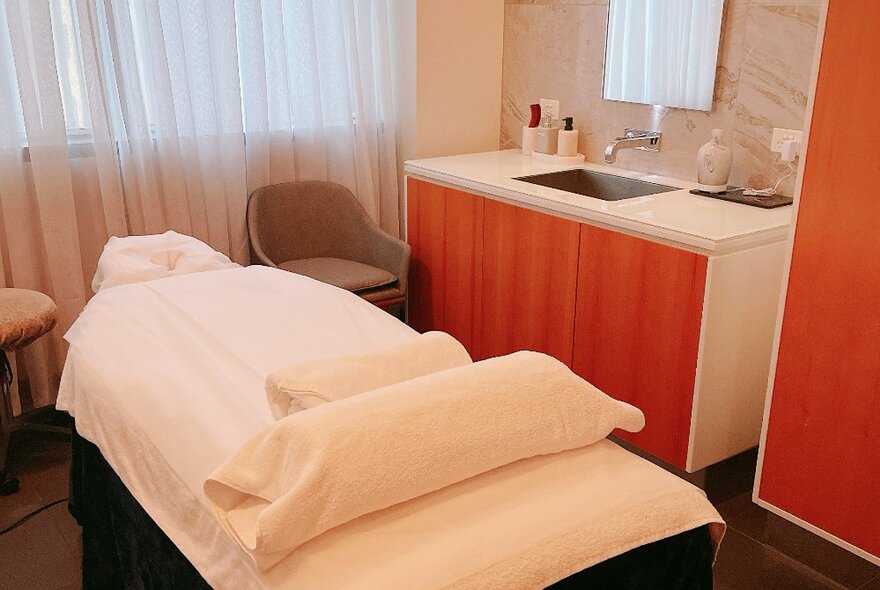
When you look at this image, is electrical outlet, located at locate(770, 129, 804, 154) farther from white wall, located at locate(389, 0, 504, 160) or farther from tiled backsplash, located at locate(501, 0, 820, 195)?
white wall, located at locate(389, 0, 504, 160)

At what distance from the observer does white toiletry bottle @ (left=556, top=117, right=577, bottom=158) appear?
327cm

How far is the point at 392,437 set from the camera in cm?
122

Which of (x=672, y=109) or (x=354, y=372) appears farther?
(x=672, y=109)

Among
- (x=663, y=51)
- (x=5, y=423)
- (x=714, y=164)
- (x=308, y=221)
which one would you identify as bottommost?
(x=5, y=423)

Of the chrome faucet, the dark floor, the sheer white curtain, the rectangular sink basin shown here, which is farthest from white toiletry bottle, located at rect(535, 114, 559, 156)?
the dark floor

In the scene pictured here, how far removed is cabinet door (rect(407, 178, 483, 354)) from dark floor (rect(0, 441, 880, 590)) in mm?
1113

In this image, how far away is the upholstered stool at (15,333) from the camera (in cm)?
249

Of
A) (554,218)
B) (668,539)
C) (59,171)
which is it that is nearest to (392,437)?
(668,539)

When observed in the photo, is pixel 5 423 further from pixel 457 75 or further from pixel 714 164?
pixel 714 164

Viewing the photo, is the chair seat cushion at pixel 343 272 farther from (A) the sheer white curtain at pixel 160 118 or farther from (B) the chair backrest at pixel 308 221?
(A) the sheer white curtain at pixel 160 118

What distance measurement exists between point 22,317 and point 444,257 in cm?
152

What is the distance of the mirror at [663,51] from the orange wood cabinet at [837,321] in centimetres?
93

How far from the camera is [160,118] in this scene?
9.84ft

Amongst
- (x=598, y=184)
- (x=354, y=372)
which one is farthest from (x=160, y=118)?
(x=354, y=372)
